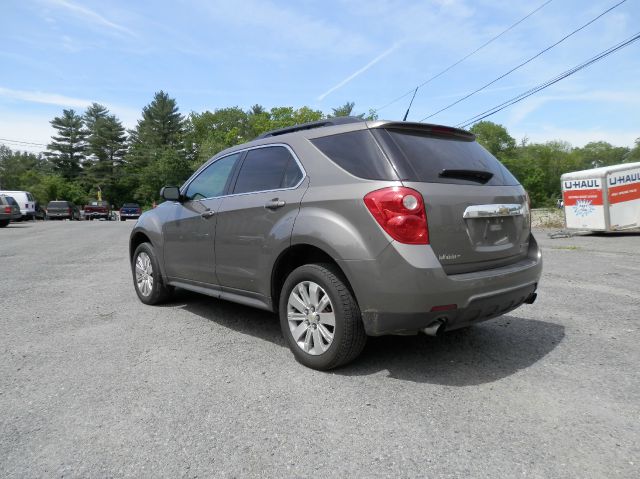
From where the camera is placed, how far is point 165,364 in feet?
11.6

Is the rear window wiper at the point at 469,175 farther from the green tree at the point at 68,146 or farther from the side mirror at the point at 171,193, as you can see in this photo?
the green tree at the point at 68,146

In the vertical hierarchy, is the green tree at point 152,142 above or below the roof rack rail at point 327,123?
above

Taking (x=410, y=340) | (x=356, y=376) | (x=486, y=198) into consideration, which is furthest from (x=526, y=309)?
(x=356, y=376)

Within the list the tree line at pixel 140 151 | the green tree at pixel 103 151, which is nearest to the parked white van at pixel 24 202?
the tree line at pixel 140 151

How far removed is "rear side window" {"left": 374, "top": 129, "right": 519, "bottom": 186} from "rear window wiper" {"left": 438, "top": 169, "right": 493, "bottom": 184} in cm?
2

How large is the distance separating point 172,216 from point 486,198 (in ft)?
10.7

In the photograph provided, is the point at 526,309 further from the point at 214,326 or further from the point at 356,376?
the point at 214,326

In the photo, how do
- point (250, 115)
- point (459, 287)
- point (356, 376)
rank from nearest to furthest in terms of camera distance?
point (459, 287) < point (356, 376) < point (250, 115)

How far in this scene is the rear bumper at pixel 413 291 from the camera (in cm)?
287

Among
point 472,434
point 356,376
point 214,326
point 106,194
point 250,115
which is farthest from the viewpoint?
point 250,115

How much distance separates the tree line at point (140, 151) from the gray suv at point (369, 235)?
6417cm

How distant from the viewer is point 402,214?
2916 millimetres

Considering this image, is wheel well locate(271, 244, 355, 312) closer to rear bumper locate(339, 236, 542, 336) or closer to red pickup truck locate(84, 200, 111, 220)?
rear bumper locate(339, 236, 542, 336)

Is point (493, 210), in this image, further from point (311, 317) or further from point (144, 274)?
point (144, 274)
